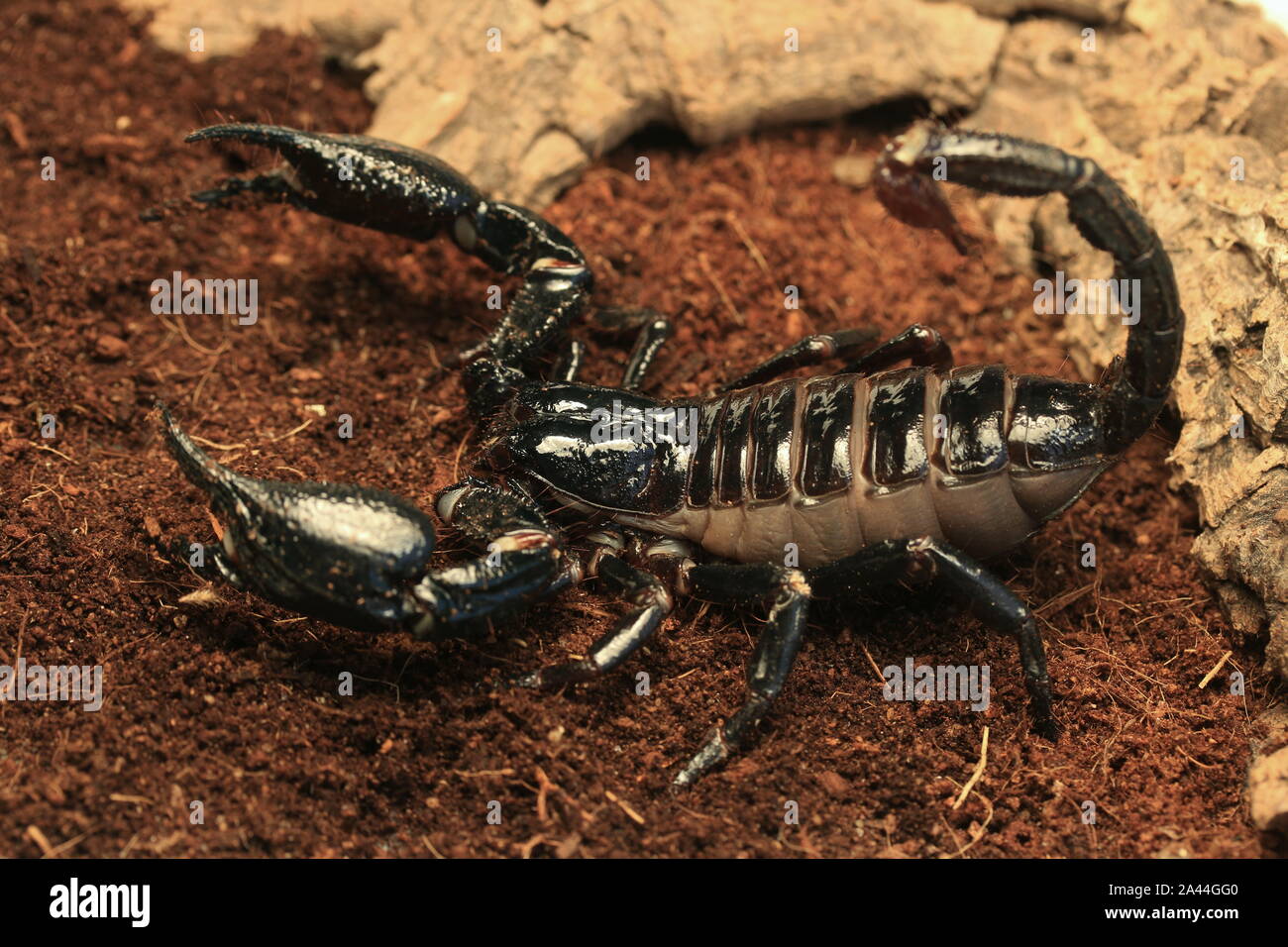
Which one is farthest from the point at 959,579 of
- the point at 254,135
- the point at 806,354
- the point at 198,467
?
the point at 254,135

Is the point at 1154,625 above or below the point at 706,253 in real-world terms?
below

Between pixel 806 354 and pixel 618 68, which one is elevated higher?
pixel 618 68

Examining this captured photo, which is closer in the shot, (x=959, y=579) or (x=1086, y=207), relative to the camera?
(x=1086, y=207)

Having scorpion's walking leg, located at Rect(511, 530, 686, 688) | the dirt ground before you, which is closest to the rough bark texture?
the dirt ground

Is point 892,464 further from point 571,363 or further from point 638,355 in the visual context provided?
point 571,363

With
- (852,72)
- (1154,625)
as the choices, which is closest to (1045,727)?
(1154,625)

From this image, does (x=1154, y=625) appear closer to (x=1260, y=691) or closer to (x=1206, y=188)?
(x=1260, y=691)
